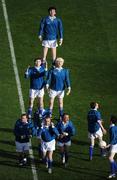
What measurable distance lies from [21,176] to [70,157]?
6.22 ft

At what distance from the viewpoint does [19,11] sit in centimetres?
2983

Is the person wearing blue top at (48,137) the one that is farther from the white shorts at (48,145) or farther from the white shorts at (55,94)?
the white shorts at (55,94)

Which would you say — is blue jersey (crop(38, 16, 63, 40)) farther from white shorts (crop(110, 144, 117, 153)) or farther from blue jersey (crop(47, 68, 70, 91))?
white shorts (crop(110, 144, 117, 153))

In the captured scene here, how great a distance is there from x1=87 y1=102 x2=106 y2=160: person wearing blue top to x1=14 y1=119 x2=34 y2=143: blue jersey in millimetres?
1830

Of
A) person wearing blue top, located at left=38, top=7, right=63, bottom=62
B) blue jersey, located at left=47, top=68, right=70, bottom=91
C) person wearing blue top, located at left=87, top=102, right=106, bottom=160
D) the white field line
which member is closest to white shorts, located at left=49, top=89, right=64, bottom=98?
blue jersey, located at left=47, top=68, right=70, bottom=91

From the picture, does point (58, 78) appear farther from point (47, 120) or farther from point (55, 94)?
point (47, 120)

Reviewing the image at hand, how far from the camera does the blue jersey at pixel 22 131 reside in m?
20.5

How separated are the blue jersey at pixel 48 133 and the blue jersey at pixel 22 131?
0.39m

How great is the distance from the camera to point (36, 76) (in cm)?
2231

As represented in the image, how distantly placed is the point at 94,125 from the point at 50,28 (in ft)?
17.6

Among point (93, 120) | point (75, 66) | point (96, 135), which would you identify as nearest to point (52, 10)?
point (75, 66)

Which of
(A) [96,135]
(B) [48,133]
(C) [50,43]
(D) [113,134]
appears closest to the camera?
(D) [113,134]

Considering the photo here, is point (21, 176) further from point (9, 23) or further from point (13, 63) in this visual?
point (9, 23)

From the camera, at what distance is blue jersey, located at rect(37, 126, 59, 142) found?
20094mm
